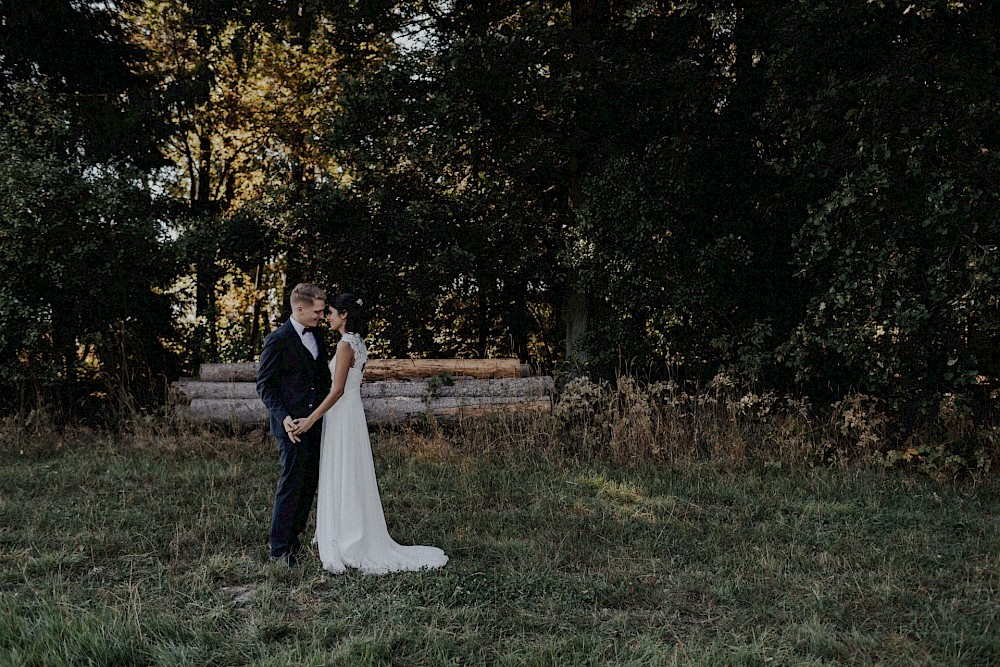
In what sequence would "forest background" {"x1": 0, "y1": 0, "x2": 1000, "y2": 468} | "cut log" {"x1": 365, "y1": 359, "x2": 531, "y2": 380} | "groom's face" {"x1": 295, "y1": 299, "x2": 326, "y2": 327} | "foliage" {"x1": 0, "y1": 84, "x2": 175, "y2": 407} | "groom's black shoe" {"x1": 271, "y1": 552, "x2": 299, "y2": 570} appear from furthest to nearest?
1. "cut log" {"x1": 365, "y1": 359, "x2": 531, "y2": 380}
2. "foliage" {"x1": 0, "y1": 84, "x2": 175, "y2": 407}
3. "forest background" {"x1": 0, "y1": 0, "x2": 1000, "y2": 468}
4. "groom's face" {"x1": 295, "y1": 299, "x2": 326, "y2": 327}
5. "groom's black shoe" {"x1": 271, "y1": 552, "x2": 299, "y2": 570}

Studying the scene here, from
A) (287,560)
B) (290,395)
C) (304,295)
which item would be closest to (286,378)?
(290,395)

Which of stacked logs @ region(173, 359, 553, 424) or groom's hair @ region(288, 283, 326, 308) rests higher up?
groom's hair @ region(288, 283, 326, 308)

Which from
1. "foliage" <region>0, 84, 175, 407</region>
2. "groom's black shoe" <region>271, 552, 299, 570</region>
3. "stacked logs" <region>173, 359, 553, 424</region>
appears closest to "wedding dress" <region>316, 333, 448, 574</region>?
"groom's black shoe" <region>271, 552, 299, 570</region>

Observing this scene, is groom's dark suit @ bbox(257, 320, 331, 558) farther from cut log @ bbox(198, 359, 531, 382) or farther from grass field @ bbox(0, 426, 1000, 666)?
cut log @ bbox(198, 359, 531, 382)

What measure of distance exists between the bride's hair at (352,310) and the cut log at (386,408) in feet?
15.2

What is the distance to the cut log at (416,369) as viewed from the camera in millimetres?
10539

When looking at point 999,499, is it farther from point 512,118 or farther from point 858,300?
point 512,118

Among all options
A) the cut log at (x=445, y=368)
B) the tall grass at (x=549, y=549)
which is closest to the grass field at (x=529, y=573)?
the tall grass at (x=549, y=549)

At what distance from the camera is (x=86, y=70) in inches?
473

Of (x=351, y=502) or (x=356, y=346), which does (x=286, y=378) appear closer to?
(x=356, y=346)

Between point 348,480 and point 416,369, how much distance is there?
5.18 m

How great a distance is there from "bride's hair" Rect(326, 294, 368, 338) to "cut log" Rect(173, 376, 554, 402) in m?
4.73

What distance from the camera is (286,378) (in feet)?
18.1

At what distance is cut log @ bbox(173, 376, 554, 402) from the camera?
10258mm
